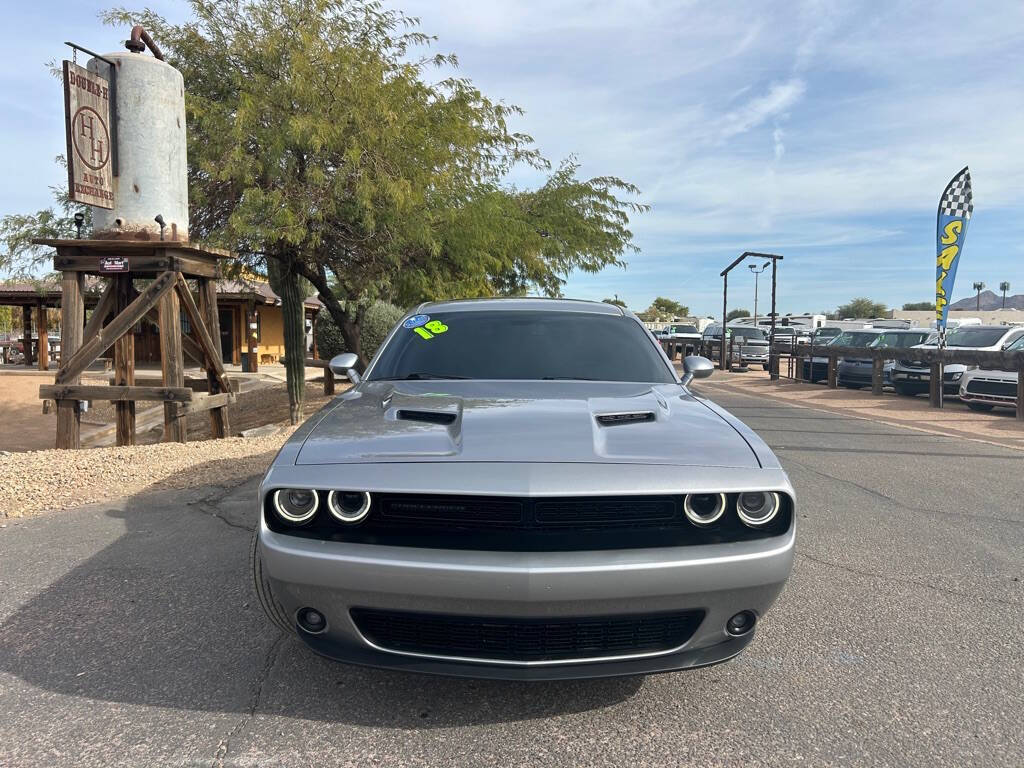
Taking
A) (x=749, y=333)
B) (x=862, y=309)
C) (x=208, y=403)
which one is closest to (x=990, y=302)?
(x=862, y=309)

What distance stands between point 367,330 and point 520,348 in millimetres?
21251

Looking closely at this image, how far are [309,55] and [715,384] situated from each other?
1505cm

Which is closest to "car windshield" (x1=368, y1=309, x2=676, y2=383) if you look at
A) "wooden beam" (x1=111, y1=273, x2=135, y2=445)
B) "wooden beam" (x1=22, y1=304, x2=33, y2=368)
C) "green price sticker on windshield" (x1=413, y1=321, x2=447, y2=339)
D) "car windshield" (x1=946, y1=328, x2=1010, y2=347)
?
"green price sticker on windshield" (x1=413, y1=321, x2=447, y2=339)

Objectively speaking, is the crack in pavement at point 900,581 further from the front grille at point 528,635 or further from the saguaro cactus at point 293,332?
the saguaro cactus at point 293,332

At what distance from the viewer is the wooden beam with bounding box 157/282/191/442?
872cm

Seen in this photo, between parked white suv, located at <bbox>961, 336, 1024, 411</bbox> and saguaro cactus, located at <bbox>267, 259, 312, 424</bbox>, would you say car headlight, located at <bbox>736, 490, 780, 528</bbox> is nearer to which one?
saguaro cactus, located at <bbox>267, 259, 312, 424</bbox>

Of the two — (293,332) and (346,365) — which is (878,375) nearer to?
(293,332)

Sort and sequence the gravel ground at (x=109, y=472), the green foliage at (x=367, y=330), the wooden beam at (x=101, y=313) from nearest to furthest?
1. the gravel ground at (x=109, y=472)
2. the wooden beam at (x=101, y=313)
3. the green foliage at (x=367, y=330)

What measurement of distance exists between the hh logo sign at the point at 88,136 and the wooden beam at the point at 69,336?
111 cm

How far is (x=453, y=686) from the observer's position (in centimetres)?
286

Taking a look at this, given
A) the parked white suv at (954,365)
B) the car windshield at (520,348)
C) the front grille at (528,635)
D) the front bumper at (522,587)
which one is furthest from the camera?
the parked white suv at (954,365)

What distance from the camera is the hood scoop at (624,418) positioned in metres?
2.95

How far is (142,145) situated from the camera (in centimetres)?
850

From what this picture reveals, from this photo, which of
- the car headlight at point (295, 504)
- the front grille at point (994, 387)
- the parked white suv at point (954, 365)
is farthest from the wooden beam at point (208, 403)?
the parked white suv at point (954, 365)
